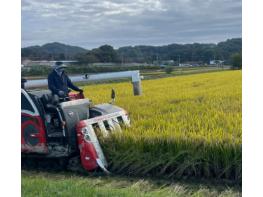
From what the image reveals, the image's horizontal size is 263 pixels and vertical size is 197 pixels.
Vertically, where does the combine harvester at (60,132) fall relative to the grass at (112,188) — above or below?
above

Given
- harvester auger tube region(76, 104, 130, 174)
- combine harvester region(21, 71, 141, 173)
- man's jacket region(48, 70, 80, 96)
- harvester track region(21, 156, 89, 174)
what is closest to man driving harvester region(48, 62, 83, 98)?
man's jacket region(48, 70, 80, 96)

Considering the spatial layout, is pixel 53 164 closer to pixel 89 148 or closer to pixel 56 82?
pixel 89 148

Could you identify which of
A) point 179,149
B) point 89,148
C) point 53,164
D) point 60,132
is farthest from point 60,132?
point 179,149

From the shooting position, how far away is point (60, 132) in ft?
22.7

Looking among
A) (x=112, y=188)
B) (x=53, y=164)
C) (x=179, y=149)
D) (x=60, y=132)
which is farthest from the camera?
(x=53, y=164)

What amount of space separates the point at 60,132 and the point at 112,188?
161 cm

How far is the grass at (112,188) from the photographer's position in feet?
16.2

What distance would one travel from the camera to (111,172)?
6.73 metres

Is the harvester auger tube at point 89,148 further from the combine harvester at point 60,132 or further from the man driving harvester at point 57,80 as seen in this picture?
the man driving harvester at point 57,80

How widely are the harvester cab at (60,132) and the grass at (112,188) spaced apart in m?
0.31

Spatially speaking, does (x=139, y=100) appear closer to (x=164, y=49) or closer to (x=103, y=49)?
(x=103, y=49)

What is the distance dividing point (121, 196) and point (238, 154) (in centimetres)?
210

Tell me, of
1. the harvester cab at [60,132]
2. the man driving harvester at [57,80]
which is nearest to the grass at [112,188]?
the harvester cab at [60,132]

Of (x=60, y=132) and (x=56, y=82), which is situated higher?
(x=56, y=82)
